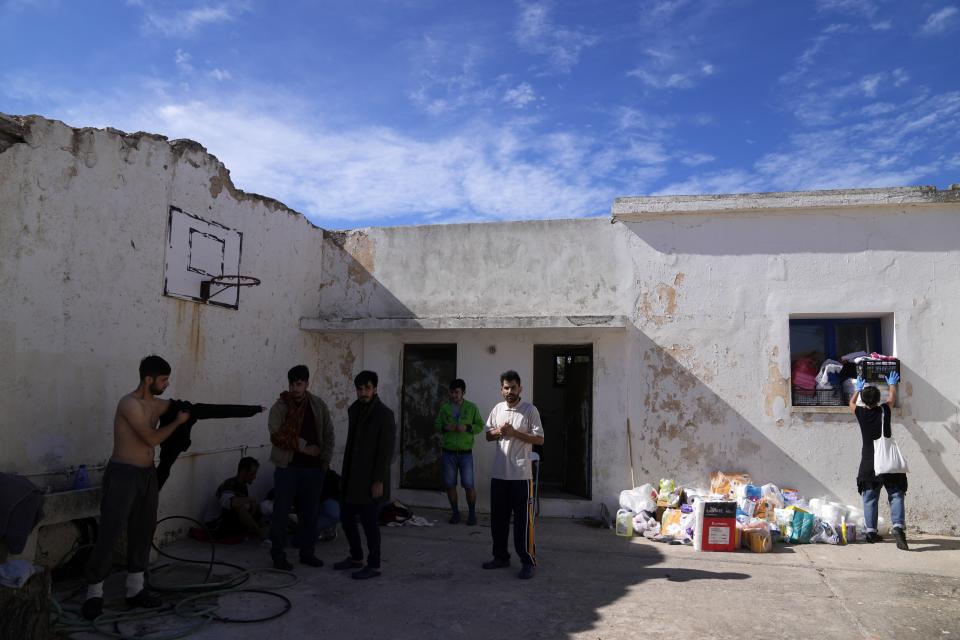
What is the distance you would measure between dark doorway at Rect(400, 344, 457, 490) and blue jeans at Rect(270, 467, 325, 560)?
138 inches

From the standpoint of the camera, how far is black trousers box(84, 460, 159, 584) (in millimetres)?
4602

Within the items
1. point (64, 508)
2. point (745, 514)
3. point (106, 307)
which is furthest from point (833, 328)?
point (64, 508)

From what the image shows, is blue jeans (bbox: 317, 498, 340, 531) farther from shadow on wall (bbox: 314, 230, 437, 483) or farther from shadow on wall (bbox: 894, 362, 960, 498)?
shadow on wall (bbox: 894, 362, 960, 498)

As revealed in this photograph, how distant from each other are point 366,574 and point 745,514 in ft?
14.2

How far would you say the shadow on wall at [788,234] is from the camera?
8242mm

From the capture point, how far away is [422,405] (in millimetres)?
9867

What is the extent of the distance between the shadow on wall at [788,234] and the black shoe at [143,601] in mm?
6829

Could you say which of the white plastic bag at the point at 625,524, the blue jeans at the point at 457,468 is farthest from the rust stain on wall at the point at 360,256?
the white plastic bag at the point at 625,524

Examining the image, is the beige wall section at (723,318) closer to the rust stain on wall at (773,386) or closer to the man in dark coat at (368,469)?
the rust stain on wall at (773,386)

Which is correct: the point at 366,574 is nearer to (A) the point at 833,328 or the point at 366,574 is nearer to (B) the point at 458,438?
(B) the point at 458,438

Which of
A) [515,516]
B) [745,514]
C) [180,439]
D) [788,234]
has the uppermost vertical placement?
[788,234]

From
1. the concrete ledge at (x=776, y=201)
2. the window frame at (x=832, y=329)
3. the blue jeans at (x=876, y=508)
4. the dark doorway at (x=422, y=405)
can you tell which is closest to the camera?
the blue jeans at (x=876, y=508)

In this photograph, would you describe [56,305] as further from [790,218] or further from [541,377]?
[541,377]

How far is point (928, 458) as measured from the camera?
790 cm
